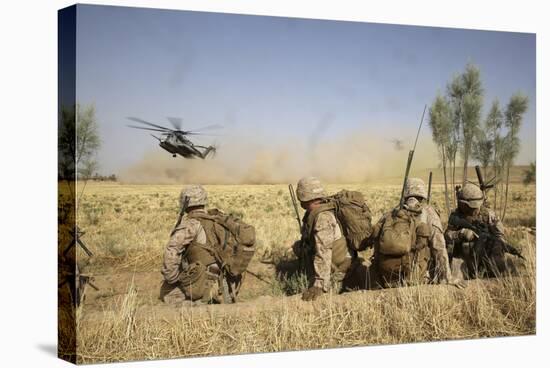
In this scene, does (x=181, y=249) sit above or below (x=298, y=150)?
below

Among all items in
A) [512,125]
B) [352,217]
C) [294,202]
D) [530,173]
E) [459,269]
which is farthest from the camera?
[530,173]

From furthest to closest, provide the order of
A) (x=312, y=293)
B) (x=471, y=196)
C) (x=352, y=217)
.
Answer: (x=471, y=196)
(x=352, y=217)
(x=312, y=293)

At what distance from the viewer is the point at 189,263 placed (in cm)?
1246

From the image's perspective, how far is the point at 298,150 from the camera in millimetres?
13172

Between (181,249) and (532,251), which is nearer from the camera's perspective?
(181,249)

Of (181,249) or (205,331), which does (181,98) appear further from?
(205,331)

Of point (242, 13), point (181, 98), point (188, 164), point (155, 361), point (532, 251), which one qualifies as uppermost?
point (242, 13)

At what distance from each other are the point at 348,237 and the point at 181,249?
219cm

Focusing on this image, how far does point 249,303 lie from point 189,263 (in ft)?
2.89

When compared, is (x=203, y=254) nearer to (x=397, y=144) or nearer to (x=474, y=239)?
(x=397, y=144)

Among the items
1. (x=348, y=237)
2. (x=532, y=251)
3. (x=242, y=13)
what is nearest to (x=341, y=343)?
(x=348, y=237)

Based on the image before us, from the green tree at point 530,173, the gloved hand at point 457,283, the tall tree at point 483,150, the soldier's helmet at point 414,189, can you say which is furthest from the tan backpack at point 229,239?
the green tree at point 530,173

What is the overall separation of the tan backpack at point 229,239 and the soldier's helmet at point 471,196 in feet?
10.7

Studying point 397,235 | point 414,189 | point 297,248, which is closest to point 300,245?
point 297,248
